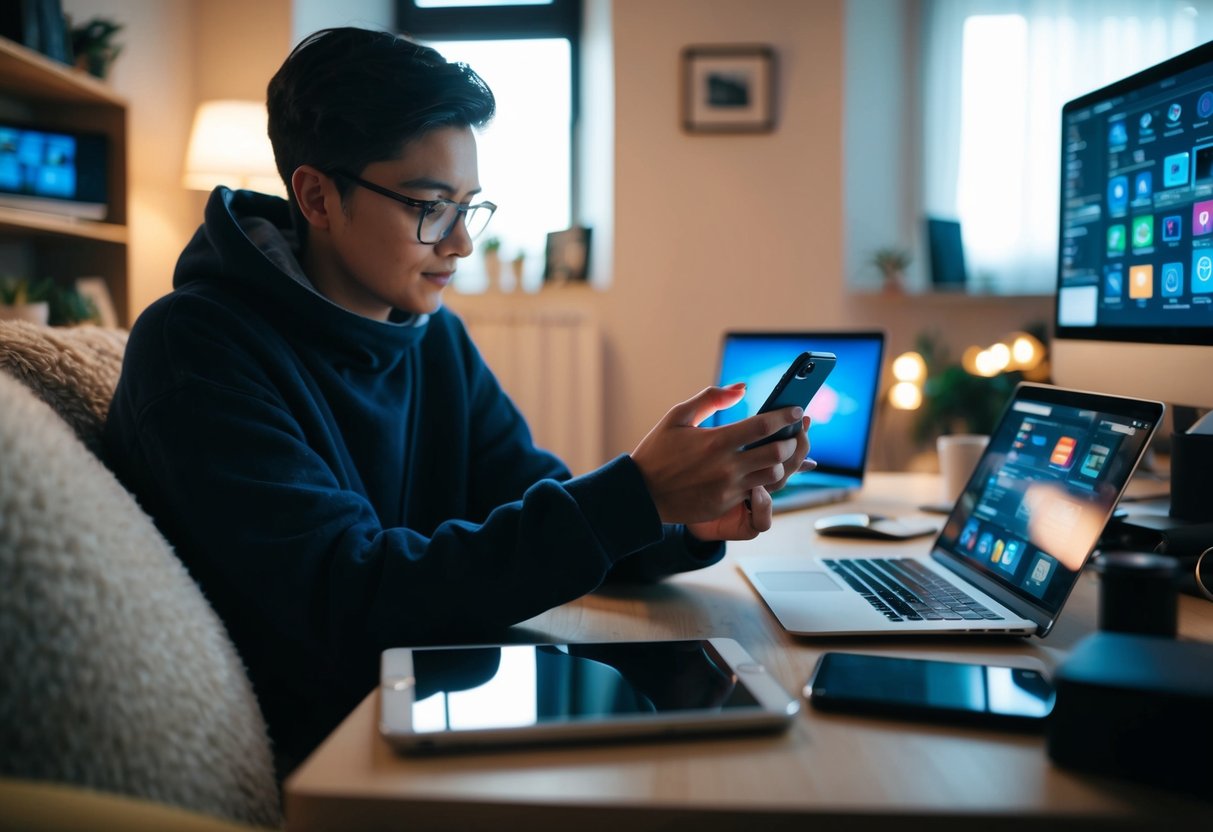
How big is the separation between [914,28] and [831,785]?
3665 mm

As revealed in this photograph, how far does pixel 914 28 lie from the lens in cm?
359

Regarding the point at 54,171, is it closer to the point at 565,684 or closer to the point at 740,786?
the point at 565,684

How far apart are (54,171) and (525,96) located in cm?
180

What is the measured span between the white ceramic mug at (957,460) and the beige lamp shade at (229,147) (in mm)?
2172

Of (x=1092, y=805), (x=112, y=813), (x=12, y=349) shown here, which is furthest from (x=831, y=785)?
(x=12, y=349)

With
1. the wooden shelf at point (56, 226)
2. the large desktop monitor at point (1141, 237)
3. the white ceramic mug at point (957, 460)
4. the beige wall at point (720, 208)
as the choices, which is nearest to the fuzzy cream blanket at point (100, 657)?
the large desktop monitor at point (1141, 237)

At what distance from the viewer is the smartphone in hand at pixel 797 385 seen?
2.67ft

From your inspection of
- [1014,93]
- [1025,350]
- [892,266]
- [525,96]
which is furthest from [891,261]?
[525,96]

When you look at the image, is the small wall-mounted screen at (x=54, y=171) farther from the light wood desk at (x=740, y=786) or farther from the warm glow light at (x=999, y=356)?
the warm glow light at (x=999, y=356)

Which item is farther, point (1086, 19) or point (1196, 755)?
point (1086, 19)

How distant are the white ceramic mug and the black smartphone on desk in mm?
831

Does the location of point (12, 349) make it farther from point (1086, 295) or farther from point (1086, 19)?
point (1086, 19)

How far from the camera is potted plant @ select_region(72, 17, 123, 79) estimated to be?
2650 mm

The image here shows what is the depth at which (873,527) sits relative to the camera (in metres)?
1.26
